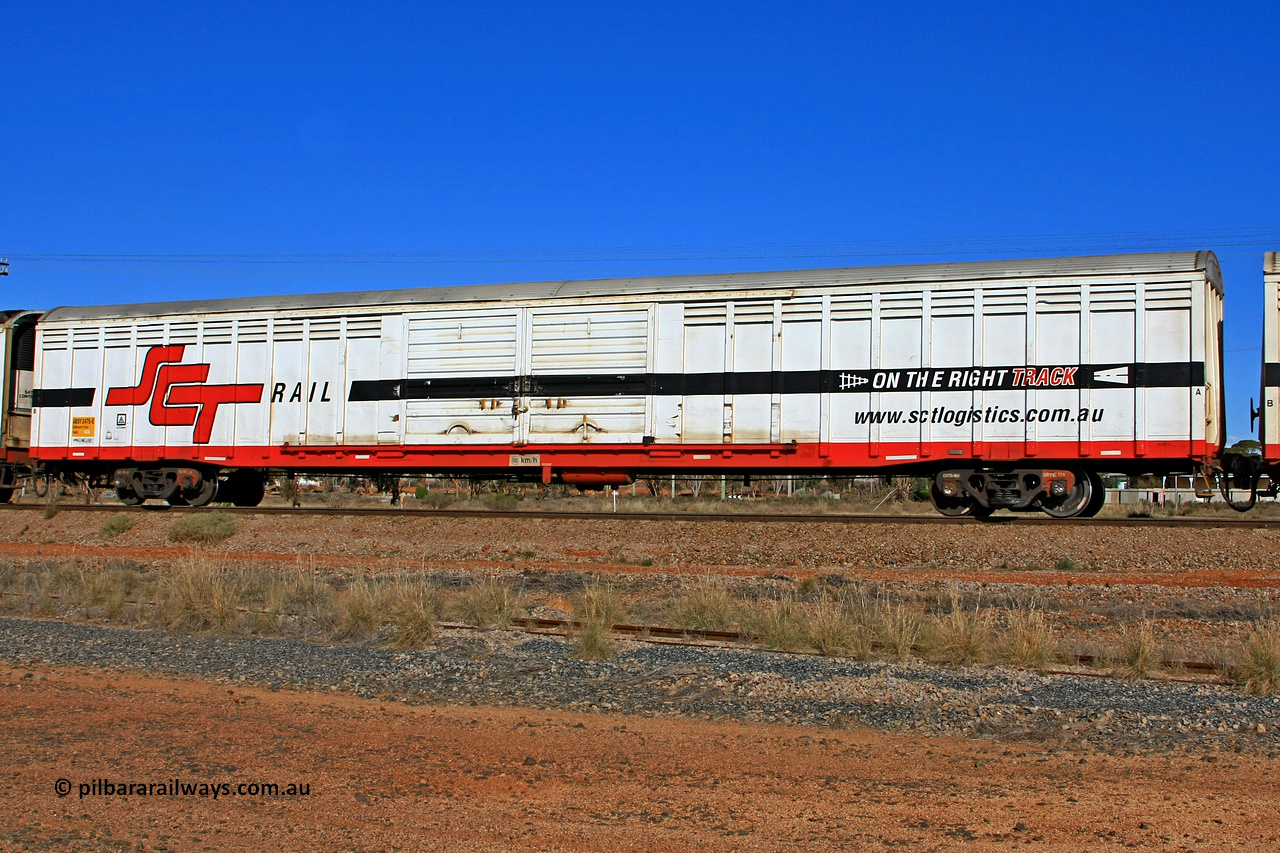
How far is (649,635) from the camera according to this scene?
943 cm

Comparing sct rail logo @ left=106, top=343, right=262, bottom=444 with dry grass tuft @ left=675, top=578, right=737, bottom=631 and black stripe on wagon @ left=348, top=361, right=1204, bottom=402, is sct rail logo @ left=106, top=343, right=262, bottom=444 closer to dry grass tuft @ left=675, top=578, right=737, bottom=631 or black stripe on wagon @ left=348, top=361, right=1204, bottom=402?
black stripe on wagon @ left=348, top=361, right=1204, bottom=402

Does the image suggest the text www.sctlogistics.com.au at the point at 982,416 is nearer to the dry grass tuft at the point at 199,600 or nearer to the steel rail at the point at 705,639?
the steel rail at the point at 705,639

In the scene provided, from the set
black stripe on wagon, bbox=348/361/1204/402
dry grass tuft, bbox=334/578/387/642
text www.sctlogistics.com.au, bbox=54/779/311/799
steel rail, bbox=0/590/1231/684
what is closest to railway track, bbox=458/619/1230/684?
steel rail, bbox=0/590/1231/684

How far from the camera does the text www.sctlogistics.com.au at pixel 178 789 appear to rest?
4789 millimetres

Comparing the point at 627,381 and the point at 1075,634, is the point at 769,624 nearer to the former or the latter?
the point at 1075,634

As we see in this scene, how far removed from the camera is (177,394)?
60.2 feet

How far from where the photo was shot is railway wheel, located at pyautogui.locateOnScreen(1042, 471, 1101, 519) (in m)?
15.2

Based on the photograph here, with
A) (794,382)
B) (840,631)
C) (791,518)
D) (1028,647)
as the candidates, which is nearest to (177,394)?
(794,382)

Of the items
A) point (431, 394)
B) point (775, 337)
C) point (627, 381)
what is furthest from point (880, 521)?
point (431, 394)

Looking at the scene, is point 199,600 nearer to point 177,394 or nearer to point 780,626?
point 780,626

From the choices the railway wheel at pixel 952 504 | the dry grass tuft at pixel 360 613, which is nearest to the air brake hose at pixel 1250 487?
the railway wheel at pixel 952 504

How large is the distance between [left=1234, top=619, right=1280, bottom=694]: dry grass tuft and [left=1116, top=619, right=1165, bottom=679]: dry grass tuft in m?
0.56

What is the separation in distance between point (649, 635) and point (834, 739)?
140 inches

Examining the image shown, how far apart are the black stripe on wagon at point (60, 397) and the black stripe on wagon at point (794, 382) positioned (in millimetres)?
5610
